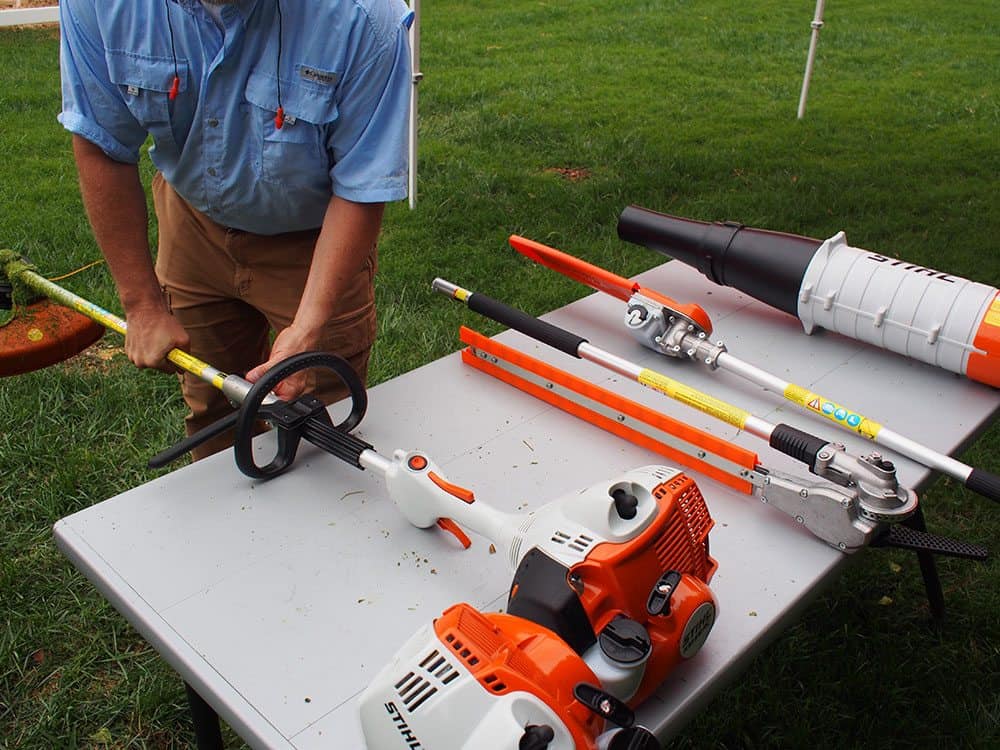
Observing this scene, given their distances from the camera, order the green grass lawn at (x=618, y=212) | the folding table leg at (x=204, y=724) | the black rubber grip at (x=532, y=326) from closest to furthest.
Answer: the folding table leg at (x=204, y=724)
the black rubber grip at (x=532, y=326)
the green grass lawn at (x=618, y=212)

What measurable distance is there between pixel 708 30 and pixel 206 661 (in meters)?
8.67

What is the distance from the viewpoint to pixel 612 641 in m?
1.21

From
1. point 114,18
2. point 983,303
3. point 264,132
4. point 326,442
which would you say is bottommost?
point 326,442

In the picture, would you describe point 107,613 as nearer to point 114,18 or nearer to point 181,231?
point 181,231

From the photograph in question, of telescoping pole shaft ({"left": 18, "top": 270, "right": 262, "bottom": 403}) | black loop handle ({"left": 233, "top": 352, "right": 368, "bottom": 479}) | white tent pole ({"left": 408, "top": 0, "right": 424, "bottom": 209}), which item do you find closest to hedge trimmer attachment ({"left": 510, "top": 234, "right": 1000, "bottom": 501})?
black loop handle ({"left": 233, "top": 352, "right": 368, "bottom": 479})

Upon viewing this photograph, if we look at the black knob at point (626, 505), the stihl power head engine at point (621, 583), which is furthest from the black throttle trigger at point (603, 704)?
the black knob at point (626, 505)

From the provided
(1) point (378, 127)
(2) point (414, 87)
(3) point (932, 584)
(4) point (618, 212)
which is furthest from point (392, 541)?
(4) point (618, 212)

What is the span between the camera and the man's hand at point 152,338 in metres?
1.96

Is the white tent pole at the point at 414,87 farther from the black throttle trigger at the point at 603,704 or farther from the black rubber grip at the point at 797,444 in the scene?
the black throttle trigger at the point at 603,704

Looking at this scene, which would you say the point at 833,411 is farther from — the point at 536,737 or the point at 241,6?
the point at 241,6

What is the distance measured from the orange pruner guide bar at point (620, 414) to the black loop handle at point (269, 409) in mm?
356

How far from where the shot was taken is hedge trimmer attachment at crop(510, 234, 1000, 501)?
1.75 meters

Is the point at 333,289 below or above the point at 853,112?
above

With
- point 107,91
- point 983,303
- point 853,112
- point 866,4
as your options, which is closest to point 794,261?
point 983,303
